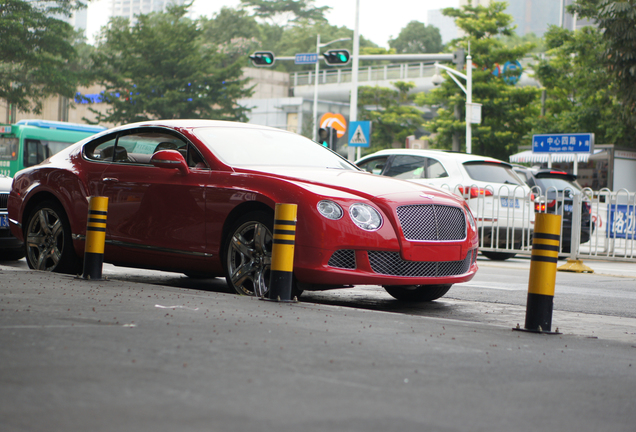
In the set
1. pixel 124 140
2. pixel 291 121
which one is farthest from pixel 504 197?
pixel 291 121

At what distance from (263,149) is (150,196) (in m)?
1.06

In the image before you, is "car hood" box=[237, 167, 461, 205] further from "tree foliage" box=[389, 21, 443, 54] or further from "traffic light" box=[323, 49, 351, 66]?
"tree foliage" box=[389, 21, 443, 54]

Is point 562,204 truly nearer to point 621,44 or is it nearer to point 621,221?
point 621,221

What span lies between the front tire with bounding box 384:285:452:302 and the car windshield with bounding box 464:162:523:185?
6.04 meters

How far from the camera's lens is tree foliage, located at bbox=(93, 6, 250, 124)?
4859cm

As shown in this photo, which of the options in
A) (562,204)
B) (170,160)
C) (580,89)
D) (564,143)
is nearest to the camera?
(170,160)

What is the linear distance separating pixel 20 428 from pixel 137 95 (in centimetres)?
4712

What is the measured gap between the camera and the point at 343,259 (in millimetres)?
6328

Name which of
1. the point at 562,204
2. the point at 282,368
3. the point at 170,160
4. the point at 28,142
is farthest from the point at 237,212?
the point at 28,142

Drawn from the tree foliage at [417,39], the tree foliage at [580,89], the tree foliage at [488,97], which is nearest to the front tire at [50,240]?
the tree foliage at [580,89]

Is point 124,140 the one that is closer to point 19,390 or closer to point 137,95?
point 19,390

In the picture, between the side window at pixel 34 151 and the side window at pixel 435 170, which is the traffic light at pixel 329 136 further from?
the side window at pixel 34 151

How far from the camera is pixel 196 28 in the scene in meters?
51.4

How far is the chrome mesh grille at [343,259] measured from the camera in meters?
6.31
